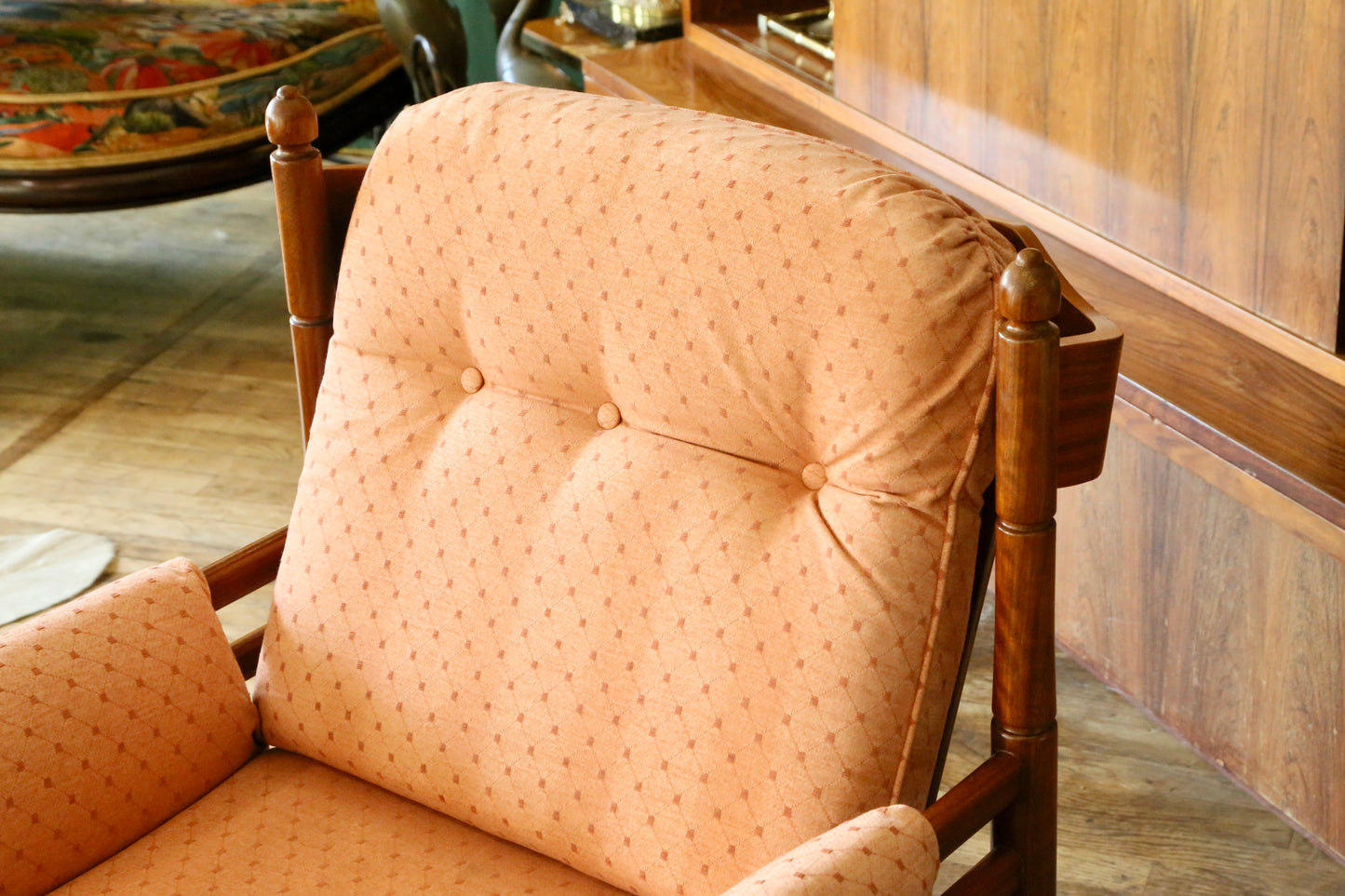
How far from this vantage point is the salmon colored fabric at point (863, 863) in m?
0.80

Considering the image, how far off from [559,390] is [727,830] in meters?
0.35

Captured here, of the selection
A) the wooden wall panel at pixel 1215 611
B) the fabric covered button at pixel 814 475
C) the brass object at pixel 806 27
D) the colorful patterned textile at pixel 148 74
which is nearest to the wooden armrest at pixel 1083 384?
the fabric covered button at pixel 814 475

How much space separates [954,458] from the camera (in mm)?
922

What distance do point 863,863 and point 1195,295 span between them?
909 mm

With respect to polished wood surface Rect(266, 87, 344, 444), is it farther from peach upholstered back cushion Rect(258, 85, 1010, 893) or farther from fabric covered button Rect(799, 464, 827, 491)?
fabric covered button Rect(799, 464, 827, 491)

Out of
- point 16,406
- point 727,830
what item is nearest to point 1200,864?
point 727,830

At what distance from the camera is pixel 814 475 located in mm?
983

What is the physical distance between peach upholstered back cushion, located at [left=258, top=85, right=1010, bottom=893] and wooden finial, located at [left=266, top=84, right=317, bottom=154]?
0.08 meters

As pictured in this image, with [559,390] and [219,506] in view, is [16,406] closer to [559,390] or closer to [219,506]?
[219,506]

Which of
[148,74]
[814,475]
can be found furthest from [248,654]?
[148,74]

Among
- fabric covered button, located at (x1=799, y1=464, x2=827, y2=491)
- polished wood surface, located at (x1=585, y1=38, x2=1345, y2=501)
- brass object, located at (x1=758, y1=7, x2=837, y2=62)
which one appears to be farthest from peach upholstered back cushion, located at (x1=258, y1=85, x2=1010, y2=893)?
brass object, located at (x1=758, y1=7, x2=837, y2=62)

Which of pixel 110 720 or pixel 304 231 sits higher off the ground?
pixel 304 231

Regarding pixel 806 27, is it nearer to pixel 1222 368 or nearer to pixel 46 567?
pixel 1222 368

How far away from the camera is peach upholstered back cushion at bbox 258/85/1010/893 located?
0.93 meters
